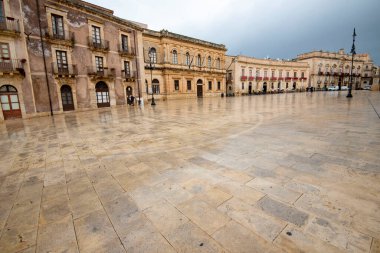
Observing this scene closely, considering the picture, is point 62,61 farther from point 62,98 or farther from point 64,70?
point 62,98

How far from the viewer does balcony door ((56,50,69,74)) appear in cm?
1719

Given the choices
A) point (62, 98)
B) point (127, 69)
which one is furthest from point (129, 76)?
point (62, 98)

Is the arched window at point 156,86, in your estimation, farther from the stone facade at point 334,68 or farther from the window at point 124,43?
the stone facade at point 334,68

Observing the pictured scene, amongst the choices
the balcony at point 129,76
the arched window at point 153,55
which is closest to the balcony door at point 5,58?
the balcony at point 129,76

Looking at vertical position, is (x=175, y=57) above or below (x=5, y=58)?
above

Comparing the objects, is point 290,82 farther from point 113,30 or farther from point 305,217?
point 305,217

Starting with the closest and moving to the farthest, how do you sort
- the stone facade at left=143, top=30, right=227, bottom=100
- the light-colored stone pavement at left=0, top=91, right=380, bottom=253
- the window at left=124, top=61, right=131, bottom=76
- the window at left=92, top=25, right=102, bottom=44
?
the light-colored stone pavement at left=0, top=91, right=380, bottom=253 < the window at left=92, top=25, right=102, bottom=44 < the window at left=124, top=61, right=131, bottom=76 < the stone facade at left=143, top=30, right=227, bottom=100

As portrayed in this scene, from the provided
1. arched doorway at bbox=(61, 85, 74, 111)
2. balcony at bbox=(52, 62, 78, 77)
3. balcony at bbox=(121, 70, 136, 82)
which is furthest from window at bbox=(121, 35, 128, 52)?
arched doorway at bbox=(61, 85, 74, 111)

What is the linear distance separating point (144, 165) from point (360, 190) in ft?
13.2

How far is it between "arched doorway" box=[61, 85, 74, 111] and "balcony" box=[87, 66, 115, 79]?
2632mm

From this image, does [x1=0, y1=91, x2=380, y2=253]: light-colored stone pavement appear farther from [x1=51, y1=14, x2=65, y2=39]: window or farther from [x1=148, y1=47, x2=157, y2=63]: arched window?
[x1=148, y1=47, x2=157, y2=63]: arched window

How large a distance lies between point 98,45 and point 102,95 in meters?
5.34

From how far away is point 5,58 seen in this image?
13.9m

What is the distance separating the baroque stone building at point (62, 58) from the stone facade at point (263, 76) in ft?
84.7
